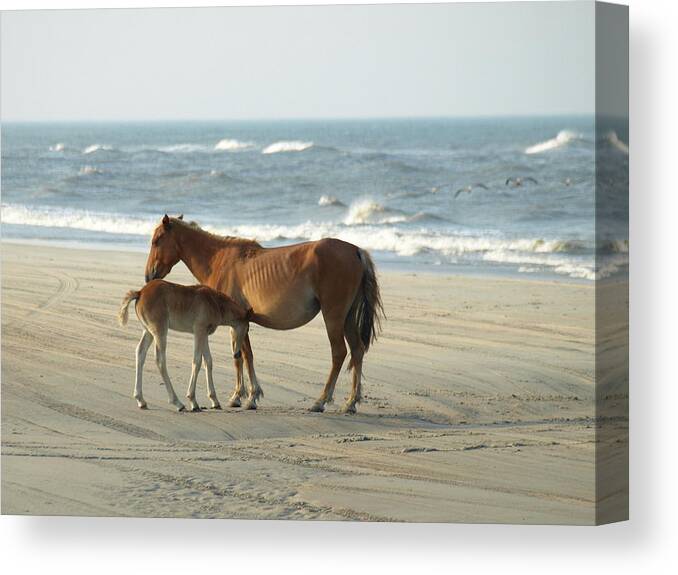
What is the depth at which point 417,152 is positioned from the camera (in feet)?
35.9

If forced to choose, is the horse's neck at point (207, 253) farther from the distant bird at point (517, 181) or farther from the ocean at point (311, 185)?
the distant bird at point (517, 181)

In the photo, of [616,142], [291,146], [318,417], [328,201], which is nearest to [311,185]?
[328,201]

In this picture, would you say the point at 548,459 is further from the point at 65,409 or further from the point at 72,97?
the point at 72,97

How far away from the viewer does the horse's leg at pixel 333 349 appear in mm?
10672

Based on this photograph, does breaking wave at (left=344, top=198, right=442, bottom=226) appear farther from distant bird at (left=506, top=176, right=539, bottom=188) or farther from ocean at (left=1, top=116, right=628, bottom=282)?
distant bird at (left=506, top=176, right=539, bottom=188)

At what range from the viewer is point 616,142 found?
400 inches

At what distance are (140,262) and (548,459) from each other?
3.55 meters

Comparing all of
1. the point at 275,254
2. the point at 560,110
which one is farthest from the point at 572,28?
the point at 275,254

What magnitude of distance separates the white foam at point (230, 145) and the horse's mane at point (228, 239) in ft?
1.92

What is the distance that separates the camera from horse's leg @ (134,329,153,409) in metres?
10.8

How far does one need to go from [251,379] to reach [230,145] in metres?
1.70

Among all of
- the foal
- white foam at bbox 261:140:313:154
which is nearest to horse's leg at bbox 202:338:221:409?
the foal

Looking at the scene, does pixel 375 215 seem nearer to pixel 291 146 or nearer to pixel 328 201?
pixel 328 201

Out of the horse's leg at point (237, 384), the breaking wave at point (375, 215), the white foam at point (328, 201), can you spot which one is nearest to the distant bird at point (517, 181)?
the breaking wave at point (375, 215)
